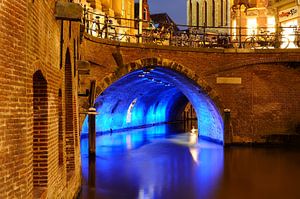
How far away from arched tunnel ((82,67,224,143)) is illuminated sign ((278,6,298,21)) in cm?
714

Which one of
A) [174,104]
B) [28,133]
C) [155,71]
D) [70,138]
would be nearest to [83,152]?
[155,71]

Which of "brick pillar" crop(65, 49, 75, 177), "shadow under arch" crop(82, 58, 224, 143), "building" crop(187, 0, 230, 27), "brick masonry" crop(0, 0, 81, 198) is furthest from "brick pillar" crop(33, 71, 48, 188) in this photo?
"building" crop(187, 0, 230, 27)

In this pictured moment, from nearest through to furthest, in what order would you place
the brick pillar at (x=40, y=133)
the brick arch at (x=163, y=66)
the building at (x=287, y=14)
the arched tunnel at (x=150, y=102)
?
the brick pillar at (x=40, y=133) < the brick arch at (x=163, y=66) < the arched tunnel at (x=150, y=102) < the building at (x=287, y=14)

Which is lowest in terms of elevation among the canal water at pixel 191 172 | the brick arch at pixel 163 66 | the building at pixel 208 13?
the canal water at pixel 191 172

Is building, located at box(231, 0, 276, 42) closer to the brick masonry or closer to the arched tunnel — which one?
the arched tunnel

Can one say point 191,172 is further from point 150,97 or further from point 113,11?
point 150,97

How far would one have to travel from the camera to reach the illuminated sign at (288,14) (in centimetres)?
2355

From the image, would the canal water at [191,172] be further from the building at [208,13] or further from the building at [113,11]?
the building at [208,13]

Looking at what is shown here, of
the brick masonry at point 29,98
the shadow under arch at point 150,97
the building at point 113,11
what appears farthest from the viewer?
the building at point 113,11

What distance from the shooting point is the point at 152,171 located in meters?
13.0

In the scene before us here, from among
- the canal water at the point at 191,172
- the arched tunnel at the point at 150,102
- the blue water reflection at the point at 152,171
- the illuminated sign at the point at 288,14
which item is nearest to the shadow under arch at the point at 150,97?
the arched tunnel at the point at 150,102

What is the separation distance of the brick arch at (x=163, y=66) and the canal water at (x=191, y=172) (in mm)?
2235

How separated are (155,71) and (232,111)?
3.60 m

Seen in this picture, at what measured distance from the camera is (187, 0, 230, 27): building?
42.4 m
